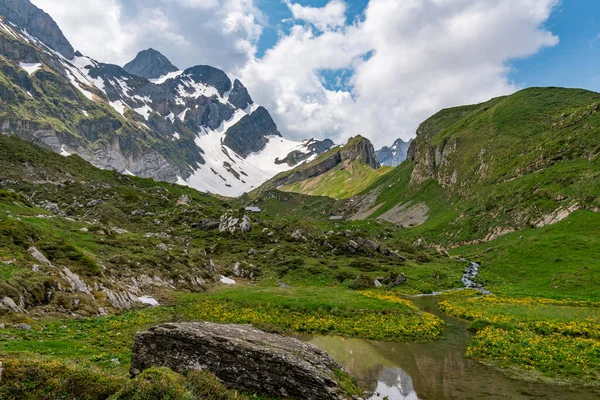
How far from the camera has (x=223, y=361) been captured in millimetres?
14625

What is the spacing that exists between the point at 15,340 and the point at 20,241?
2125 centimetres

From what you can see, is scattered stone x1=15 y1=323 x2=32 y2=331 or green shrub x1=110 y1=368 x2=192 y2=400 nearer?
green shrub x1=110 y1=368 x2=192 y2=400

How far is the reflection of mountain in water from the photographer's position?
55.7 feet

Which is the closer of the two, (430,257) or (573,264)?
(573,264)

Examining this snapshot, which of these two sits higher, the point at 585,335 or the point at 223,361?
the point at 585,335

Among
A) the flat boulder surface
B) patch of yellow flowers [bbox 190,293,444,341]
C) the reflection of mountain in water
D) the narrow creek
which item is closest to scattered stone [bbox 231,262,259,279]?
patch of yellow flowers [bbox 190,293,444,341]

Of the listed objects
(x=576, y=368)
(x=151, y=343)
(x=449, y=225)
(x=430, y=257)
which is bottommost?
(x=151, y=343)

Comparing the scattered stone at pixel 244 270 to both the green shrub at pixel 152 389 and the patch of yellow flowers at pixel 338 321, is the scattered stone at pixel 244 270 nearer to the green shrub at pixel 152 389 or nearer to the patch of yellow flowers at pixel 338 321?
the patch of yellow flowers at pixel 338 321

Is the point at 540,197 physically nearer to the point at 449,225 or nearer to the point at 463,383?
the point at 449,225

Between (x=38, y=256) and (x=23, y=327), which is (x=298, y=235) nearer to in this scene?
(x=38, y=256)

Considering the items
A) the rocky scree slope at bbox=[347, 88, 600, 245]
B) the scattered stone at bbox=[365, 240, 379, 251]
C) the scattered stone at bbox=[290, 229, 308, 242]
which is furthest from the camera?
the scattered stone at bbox=[290, 229, 308, 242]

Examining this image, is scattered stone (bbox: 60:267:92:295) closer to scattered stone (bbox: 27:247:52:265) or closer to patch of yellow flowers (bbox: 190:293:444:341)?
scattered stone (bbox: 27:247:52:265)

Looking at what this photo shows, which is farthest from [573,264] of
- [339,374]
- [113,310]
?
[113,310]

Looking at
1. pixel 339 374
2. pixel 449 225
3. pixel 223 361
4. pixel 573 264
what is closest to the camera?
pixel 223 361
